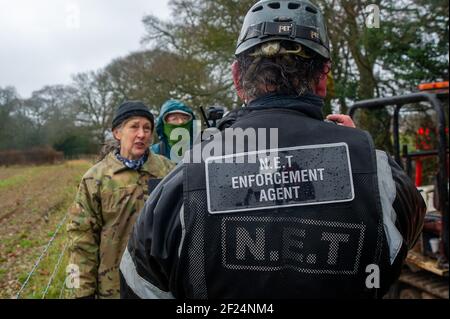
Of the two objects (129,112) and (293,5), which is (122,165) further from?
(293,5)

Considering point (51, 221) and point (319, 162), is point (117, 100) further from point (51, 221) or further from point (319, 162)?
point (319, 162)

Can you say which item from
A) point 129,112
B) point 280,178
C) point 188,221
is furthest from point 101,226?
point 280,178

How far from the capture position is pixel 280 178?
4.66ft

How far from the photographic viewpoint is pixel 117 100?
709 centimetres

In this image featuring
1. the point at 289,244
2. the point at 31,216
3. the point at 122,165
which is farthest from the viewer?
the point at 122,165

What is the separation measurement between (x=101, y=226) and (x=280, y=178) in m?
1.62

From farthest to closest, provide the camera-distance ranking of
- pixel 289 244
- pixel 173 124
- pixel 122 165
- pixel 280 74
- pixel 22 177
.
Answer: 1. pixel 173 124
2. pixel 122 165
3. pixel 22 177
4. pixel 280 74
5. pixel 289 244

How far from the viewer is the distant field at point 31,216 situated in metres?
2.42

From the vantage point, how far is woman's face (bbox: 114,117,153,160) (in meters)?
2.91

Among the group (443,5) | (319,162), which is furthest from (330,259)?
(443,5)

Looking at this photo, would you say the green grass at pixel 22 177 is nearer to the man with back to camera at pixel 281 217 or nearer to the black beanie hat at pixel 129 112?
the black beanie hat at pixel 129 112

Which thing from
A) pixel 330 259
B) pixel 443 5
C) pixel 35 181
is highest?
pixel 443 5
